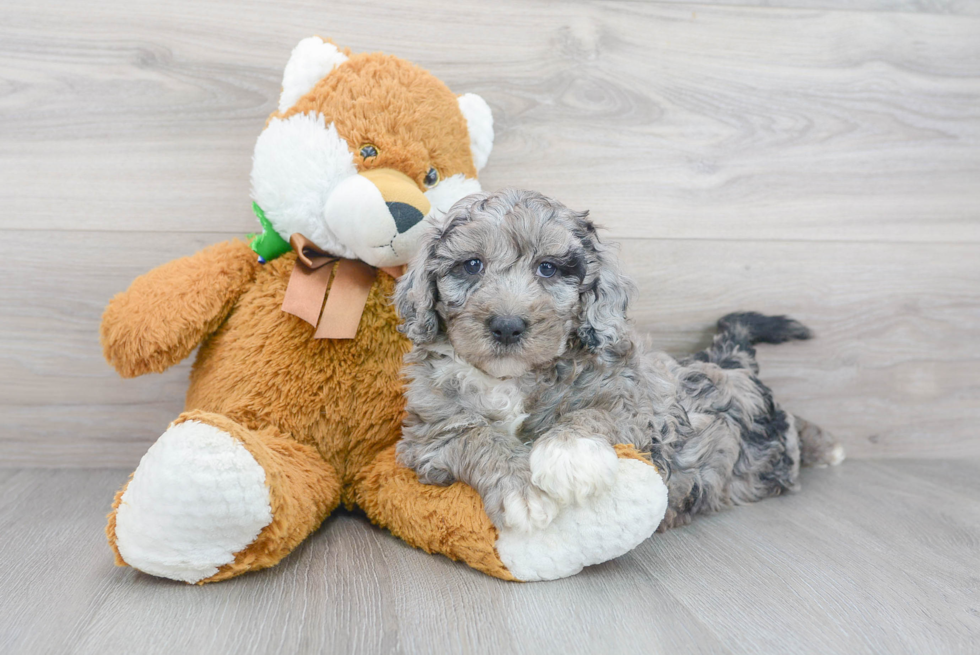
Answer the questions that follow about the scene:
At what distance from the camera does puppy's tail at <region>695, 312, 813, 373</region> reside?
208 centimetres

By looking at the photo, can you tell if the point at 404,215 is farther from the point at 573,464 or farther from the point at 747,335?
the point at 747,335

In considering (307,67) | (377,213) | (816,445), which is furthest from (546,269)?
(816,445)

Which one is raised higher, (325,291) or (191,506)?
(325,291)

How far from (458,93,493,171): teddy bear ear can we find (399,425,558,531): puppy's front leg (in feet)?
2.50

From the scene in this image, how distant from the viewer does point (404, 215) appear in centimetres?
156

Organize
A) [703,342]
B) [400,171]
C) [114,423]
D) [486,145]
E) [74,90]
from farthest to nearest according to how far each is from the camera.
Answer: [703,342] < [114,423] < [74,90] < [486,145] < [400,171]

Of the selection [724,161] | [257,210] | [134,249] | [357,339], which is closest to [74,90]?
[134,249]

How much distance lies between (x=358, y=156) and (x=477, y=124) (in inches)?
13.9

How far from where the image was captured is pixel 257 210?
5.73 feet

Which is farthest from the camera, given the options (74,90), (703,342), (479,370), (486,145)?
(703,342)

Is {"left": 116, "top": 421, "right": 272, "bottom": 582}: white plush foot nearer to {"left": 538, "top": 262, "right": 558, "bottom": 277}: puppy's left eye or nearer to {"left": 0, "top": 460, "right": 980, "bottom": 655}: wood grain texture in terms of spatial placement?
{"left": 0, "top": 460, "right": 980, "bottom": 655}: wood grain texture

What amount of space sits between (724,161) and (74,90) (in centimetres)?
190

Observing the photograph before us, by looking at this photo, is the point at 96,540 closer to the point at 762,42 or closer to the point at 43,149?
the point at 43,149

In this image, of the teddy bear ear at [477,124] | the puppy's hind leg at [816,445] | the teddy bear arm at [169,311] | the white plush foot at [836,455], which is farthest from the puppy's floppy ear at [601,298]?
the white plush foot at [836,455]
